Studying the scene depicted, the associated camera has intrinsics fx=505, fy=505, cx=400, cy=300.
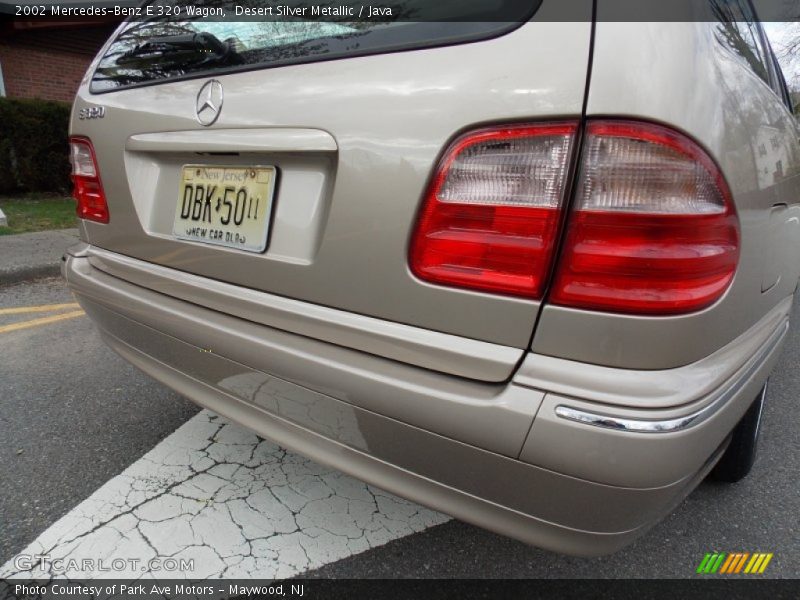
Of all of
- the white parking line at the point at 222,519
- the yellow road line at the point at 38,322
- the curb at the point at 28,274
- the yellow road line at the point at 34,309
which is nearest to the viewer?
the white parking line at the point at 222,519

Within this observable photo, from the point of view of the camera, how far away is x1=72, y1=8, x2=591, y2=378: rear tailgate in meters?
0.91

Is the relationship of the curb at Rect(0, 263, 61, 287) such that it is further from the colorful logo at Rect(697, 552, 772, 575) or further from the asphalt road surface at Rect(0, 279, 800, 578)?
the colorful logo at Rect(697, 552, 772, 575)

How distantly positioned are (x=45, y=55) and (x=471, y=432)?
39.3ft

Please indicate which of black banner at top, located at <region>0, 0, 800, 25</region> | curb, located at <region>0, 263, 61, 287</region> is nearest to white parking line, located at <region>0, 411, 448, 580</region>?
black banner at top, located at <region>0, 0, 800, 25</region>

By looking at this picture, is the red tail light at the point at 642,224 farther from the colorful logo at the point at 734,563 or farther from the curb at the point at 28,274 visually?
the curb at the point at 28,274

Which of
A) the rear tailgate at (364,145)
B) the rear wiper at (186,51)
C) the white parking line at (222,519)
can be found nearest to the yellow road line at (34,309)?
the white parking line at (222,519)

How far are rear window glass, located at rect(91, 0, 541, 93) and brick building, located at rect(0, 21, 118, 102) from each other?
9392 millimetres

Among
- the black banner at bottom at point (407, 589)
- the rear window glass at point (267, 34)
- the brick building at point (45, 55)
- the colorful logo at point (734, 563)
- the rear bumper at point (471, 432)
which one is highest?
the brick building at point (45, 55)


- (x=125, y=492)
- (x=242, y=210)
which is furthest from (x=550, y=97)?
(x=125, y=492)

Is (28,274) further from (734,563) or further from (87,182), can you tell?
(734,563)

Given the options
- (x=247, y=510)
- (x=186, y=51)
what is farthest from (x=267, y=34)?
(x=247, y=510)

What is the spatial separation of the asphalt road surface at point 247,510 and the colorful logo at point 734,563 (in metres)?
0.02

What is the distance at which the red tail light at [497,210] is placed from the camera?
0.91 metres

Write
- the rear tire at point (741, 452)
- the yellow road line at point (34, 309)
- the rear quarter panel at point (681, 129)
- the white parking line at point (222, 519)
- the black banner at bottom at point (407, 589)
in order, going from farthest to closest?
the yellow road line at point (34, 309) → the rear tire at point (741, 452) → the white parking line at point (222, 519) → the black banner at bottom at point (407, 589) → the rear quarter panel at point (681, 129)
